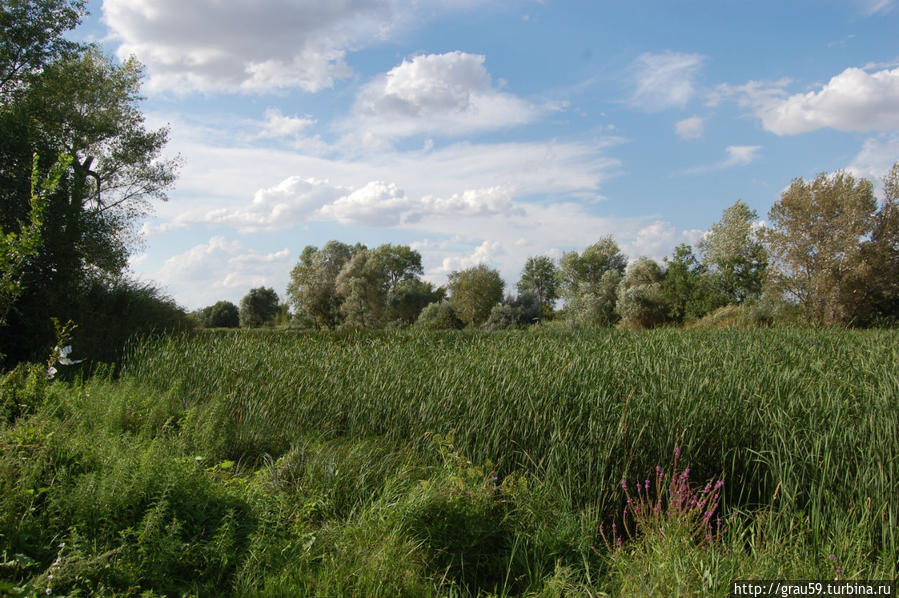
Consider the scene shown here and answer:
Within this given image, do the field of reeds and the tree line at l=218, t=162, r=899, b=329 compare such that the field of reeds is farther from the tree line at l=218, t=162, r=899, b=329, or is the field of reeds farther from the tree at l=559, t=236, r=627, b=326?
the tree at l=559, t=236, r=627, b=326

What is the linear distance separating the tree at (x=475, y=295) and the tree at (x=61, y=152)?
1744cm

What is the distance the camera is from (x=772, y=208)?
2002cm

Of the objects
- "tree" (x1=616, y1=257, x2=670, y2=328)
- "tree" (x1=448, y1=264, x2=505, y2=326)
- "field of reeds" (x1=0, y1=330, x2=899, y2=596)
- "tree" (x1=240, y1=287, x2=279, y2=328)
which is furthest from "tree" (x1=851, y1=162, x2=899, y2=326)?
"tree" (x1=240, y1=287, x2=279, y2=328)

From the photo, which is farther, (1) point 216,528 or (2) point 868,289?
(2) point 868,289

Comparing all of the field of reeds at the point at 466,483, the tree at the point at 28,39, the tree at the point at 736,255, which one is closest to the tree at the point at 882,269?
the tree at the point at 736,255

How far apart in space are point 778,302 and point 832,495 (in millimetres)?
18263

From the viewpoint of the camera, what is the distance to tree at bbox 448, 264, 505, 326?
3141cm

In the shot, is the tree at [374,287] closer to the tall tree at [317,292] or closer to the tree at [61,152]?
the tall tree at [317,292]

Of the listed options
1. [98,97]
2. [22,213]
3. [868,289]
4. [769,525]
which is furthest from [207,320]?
[769,525]

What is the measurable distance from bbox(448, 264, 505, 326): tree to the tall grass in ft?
78.1

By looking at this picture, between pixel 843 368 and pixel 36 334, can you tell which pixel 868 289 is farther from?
pixel 36 334

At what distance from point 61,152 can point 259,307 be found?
30.2 metres

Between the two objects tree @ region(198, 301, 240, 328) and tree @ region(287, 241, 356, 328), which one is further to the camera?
tree @ region(198, 301, 240, 328)

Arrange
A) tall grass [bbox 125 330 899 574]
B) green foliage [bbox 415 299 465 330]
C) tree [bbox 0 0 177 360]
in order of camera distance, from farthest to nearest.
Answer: green foliage [bbox 415 299 465 330] < tree [bbox 0 0 177 360] < tall grass [bbox 125 330 899 574]
